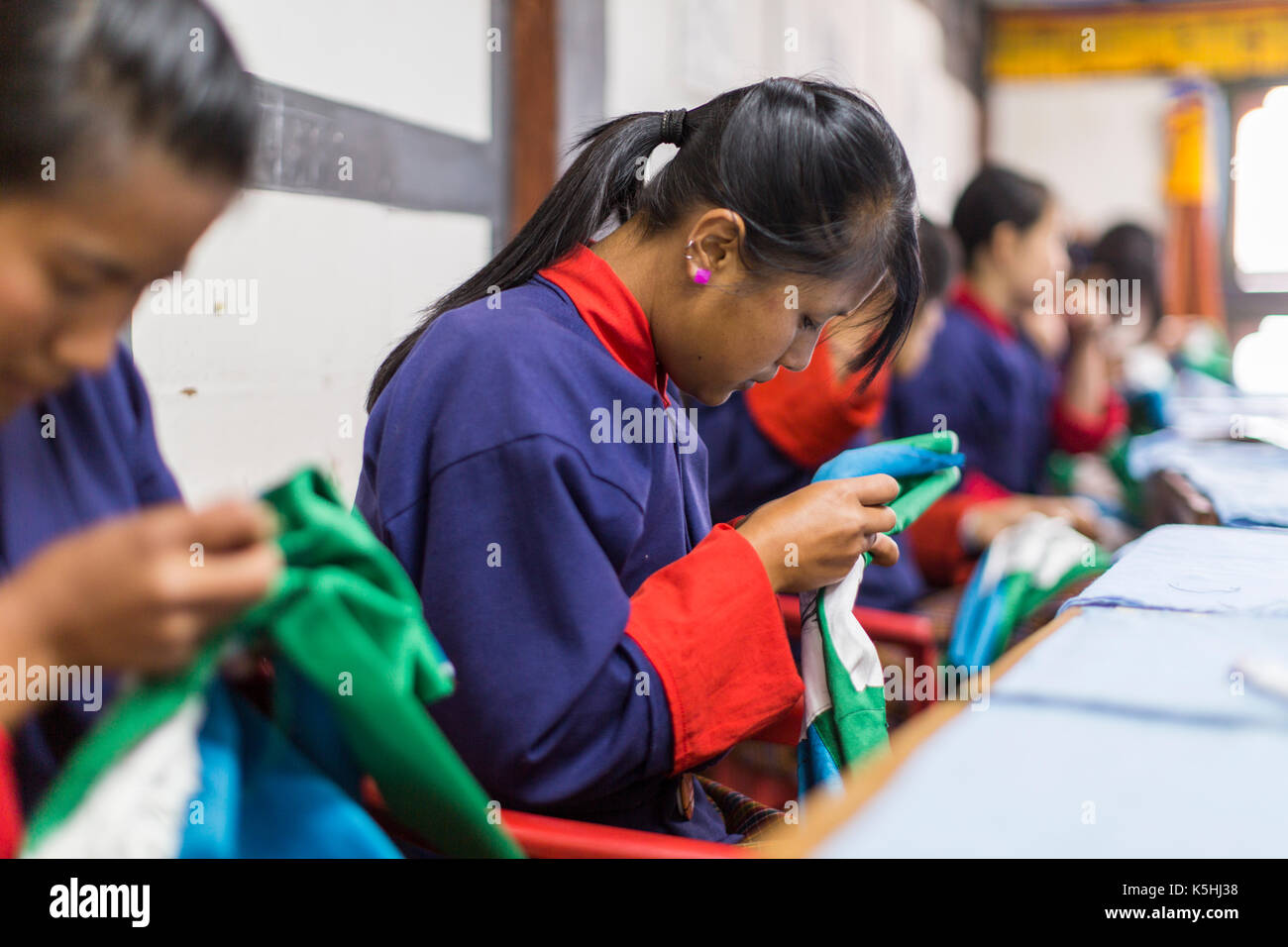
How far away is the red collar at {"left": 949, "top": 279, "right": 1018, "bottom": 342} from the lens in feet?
9.80

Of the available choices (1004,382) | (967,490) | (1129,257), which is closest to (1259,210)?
(1129,257)

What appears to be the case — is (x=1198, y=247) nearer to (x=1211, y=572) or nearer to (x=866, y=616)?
(x=866, y=616)

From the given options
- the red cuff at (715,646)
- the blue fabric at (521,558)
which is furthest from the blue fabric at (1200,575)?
the blue fabric at (521,558)

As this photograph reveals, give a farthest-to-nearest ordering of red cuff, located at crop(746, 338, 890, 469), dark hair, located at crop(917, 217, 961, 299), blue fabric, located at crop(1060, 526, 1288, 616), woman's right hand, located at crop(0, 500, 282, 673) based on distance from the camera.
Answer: dark hair, located at crop(917, 217, 961, 299) → red cuff, located at crop(746, 338, 890, 469) → blue fabric, located at crop(1060, 526, 1288, 616) → woman's right hand, located at crop(0, 500, 282, 673)

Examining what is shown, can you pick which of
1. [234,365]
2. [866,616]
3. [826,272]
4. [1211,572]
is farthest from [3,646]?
[866,616]

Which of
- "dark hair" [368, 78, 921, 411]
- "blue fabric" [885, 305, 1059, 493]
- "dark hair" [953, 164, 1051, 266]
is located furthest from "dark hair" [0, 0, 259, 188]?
"dark hair" [953, 164, 1051, 266]

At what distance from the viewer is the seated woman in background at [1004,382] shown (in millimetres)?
2463

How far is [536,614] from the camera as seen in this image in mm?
906

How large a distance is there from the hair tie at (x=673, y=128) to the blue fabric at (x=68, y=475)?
542mm

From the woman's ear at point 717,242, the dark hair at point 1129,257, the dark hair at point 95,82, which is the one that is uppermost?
the dark hair at point 1129,257

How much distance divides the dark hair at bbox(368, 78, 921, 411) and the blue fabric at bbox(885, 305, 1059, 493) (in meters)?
1.50

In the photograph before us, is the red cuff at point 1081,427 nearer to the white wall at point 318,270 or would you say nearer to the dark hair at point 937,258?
the dark hair at point 937,258

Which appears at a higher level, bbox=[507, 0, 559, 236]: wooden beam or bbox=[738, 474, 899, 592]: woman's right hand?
bbox=[507, 0, 559, 236]: wooden beam

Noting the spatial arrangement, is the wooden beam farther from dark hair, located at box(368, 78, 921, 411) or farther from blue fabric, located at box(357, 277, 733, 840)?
blue fabric, located at box(357, 277, 733, 840)
